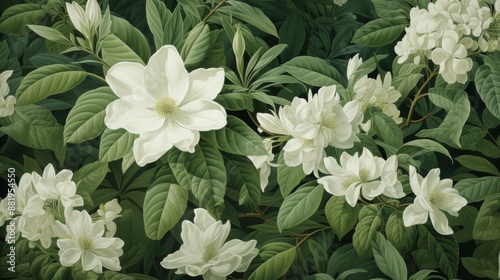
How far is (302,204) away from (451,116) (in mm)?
372

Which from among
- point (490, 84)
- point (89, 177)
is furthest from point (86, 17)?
point (490, 84)

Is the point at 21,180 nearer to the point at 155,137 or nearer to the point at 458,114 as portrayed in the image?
the point at 155,137

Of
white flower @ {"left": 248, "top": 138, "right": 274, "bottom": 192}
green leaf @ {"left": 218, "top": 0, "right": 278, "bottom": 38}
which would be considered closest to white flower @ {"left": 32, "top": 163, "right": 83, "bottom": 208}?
white flower @ {"left": 248, "top": 138, "right": 274, "bottom": 192}

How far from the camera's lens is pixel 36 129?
1196 mm

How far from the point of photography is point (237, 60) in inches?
46.6

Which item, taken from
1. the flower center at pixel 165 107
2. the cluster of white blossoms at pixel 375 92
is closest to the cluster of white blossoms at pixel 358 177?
the cluster of white blossoms at pixel 375 92

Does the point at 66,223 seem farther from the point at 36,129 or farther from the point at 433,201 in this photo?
the point at 433,201

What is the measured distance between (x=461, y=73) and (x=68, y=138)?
2.76 ft

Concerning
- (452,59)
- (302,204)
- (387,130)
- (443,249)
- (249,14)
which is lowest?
(443,249)

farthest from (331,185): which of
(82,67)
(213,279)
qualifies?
(82,67)

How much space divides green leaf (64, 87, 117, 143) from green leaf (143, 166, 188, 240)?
0.16 meters

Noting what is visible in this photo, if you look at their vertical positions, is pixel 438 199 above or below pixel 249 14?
below

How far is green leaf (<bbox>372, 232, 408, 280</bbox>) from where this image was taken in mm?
1182

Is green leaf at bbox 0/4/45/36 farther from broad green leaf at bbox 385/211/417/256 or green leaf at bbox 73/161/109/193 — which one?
broad green leaf at bbox 385/211/417/256
